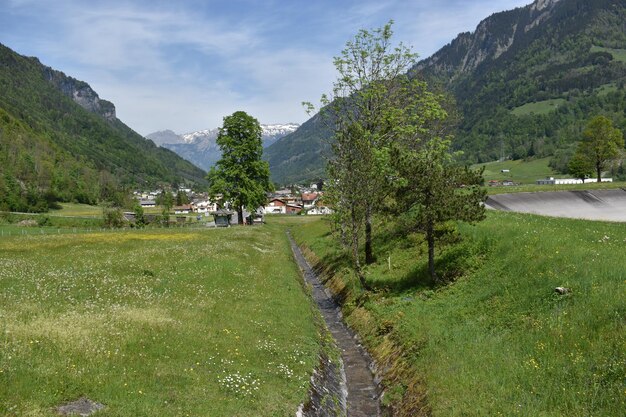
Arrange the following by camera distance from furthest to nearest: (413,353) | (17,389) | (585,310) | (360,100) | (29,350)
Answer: (360,100) → (413,353) → (585,310) → (29,350) → (17,389)

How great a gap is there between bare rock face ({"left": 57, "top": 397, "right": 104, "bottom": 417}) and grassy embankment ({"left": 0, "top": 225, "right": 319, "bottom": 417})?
0.80 ft

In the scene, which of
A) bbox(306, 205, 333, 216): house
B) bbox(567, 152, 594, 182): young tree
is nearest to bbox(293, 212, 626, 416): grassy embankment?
bbox(306, 205, 333, 216): house

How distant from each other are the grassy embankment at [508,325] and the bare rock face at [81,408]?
10.6 metres

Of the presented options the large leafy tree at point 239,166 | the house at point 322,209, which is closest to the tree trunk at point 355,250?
the house at point 322,209

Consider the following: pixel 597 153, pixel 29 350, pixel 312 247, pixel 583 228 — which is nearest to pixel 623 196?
pixel 597 153

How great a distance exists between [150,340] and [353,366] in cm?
1053

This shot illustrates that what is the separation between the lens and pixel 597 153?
80.5 m

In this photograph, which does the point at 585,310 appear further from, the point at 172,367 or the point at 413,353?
the point at 172,367

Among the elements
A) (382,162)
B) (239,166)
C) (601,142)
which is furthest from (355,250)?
(601,142)

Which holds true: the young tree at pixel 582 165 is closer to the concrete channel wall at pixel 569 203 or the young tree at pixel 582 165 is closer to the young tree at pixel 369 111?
the concrete channel wall at pixel 569 203

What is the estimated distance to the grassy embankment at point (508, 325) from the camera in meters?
13.5

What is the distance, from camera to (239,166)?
8119 centimetres

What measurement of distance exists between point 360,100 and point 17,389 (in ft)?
113

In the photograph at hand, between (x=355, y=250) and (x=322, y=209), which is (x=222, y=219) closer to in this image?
(x=322, y=209)
